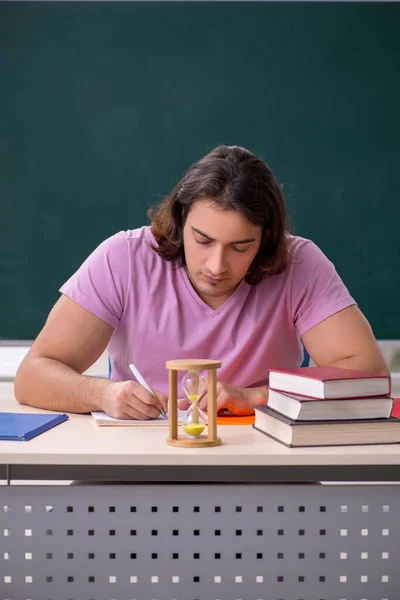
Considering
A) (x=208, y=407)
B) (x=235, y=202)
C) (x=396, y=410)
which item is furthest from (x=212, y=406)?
(x=235, y=202)

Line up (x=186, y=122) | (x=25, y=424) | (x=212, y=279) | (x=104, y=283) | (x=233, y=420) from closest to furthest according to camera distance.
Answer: (x=25, y=424) < (x=233, y=420) < (x=212, y=279) < (x=104, y=283) < (x=186, y=122)

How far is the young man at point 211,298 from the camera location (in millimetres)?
1894

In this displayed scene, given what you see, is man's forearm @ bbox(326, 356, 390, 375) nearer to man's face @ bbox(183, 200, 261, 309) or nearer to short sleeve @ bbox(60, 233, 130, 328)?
man's face @ bbox(183, 200, 261, 309)

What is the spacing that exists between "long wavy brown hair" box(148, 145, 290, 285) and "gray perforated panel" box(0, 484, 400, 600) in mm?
729

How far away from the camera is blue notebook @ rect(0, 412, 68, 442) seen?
144 centimetres

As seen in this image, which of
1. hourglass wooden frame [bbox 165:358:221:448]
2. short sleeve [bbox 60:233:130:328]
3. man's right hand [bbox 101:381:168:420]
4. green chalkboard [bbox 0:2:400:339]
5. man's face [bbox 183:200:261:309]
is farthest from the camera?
green chalkboard [bbox 0:2:400:339]

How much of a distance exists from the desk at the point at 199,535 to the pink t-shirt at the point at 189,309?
0.66 metres

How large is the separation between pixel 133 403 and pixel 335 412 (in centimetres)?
42

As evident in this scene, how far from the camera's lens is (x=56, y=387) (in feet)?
5.95

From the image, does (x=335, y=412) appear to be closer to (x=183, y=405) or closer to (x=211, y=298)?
(x=183, y=405)

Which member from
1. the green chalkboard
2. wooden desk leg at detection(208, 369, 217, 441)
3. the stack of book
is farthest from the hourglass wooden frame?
the green chalkboard

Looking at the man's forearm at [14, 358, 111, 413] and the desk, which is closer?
the desk

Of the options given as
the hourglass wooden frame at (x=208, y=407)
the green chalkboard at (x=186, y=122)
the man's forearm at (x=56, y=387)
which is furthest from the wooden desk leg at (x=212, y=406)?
the green chalkboard at (x=186, y=122)

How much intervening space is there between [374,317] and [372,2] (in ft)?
4.77
